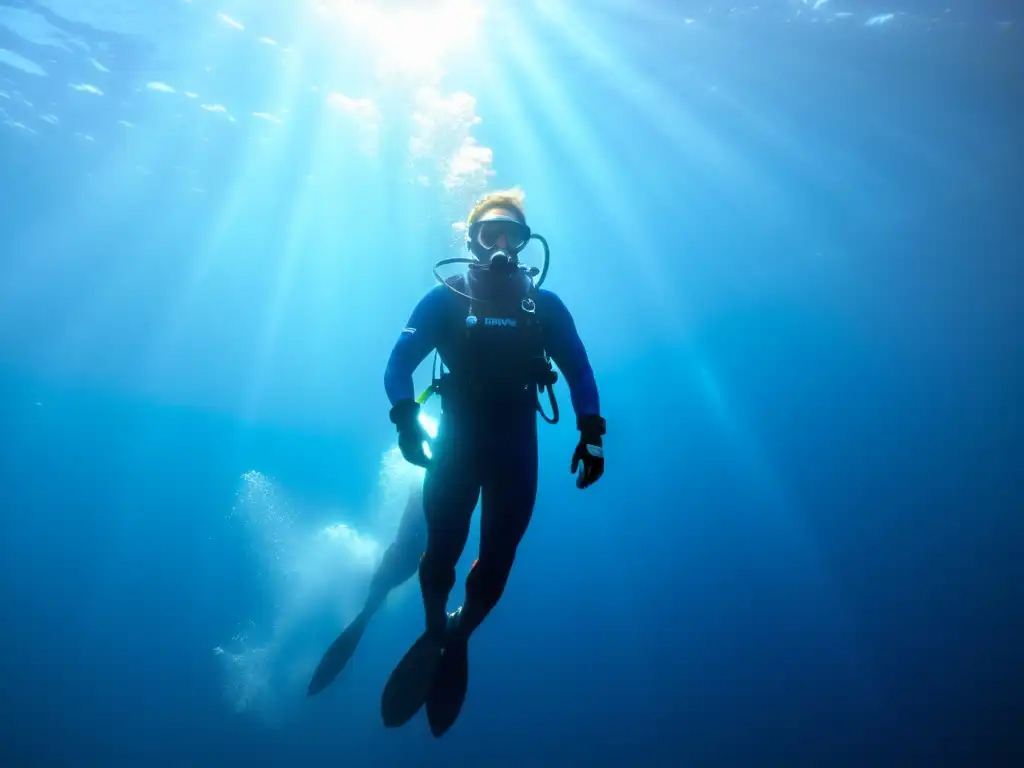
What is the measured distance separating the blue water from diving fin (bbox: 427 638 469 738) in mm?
12640

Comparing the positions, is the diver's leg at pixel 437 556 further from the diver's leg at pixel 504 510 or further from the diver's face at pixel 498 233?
the diver's face at pixel 498 233

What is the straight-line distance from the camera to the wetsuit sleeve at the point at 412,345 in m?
3.03

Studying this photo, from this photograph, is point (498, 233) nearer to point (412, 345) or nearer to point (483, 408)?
point (412, 345)

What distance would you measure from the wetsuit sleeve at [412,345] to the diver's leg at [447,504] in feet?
1.70

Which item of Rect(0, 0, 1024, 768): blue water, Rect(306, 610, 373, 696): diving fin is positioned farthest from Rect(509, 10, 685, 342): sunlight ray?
Rect(306, 610, 373, 696): diving fin

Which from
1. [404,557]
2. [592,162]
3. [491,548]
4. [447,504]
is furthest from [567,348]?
[592,162]

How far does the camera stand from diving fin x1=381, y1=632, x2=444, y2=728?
11.6 feet

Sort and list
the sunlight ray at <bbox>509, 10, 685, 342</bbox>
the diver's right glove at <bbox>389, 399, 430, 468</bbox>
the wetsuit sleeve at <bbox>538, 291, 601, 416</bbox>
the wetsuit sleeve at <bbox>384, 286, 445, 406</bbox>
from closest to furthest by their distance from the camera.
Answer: the diver's right glove at <bbox>389, 399, 430, 468</bbox>
the wetsuit sleeve at <bbox>384, 286, 445, 406</bbox>
the wetsuit sleeve at <bbox>538, 291, 601, 416</bbox>
the sunlight ray at <bbox>509, 10, 685, 342</bbox>

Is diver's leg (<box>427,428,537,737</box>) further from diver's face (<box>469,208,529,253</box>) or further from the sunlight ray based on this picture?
the sunlight ray

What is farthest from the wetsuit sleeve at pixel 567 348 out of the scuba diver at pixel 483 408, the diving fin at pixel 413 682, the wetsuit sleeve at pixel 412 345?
the diving fin at pixel 413 682

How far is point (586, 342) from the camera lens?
49312 millimetres

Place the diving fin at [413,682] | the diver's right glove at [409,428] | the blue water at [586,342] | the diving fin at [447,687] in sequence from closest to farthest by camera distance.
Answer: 1. the diver's right glove at [409,428]
2. the diving fin at [447,687]
3. the diving fin at [413,682]
4. the blue water at [586,342]

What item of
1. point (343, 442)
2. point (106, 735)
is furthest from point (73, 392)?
point (106, 735)

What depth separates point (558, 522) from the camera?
68812 millimetres
